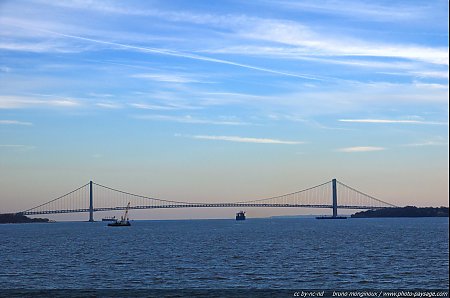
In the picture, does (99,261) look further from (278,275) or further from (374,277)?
(374,277)

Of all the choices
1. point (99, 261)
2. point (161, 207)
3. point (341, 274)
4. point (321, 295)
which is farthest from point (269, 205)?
point (321, 295)

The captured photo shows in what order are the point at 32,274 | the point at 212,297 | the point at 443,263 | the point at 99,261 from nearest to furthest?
the point at 212,297
the point at 32,274
the point at 443,263
the point at 99,261

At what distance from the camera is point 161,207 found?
541ft

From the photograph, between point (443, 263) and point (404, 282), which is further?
point (443, 263)

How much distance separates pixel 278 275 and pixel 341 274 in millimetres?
3089

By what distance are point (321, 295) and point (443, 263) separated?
20455 millimetres

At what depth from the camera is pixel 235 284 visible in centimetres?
3117

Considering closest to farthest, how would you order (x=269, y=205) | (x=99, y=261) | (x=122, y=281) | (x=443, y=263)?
(x=122, y=281), (x=443, y=263), (x=99, y=261), (x=269, y=205)

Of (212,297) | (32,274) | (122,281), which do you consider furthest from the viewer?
(32,274)

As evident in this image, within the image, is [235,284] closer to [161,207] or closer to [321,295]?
[321,295]

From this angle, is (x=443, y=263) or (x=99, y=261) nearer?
(x=443, y=263)

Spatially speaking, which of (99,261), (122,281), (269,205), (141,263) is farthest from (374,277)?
(269,205)

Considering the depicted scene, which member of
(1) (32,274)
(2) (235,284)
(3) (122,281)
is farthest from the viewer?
(1) (32,274)

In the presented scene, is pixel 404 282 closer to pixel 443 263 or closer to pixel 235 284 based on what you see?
pixel 235 284
